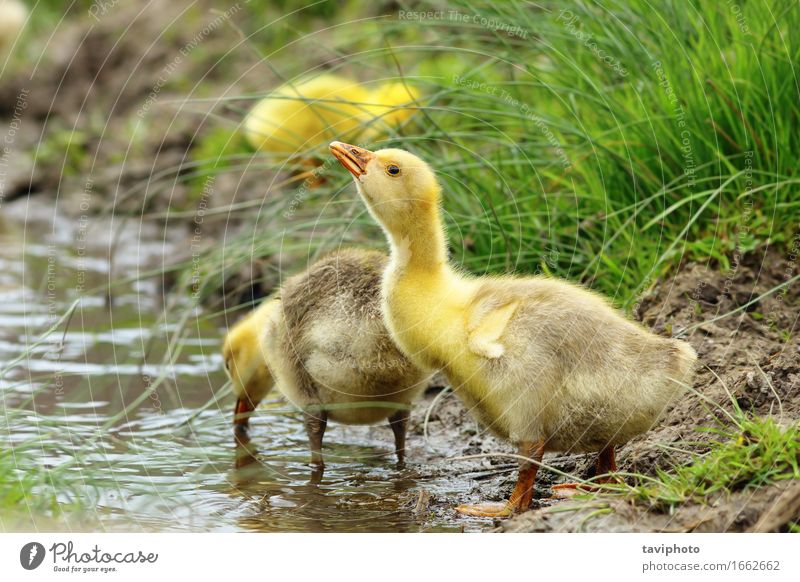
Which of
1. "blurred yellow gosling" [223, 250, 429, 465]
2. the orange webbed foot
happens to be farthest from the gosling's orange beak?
the orange webbed foot

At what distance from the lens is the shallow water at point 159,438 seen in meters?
3.73

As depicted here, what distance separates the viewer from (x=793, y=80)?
4.68 m

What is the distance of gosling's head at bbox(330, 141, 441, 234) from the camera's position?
12.1ft

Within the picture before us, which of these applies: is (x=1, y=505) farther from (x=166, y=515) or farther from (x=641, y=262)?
(x=641, y=262)

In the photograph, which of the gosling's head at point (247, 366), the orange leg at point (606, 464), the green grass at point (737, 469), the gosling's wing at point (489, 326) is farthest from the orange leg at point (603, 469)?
the gosling's head at point (247, 366)

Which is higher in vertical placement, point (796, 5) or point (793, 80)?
point (796, 5)

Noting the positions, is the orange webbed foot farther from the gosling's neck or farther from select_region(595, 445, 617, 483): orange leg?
the gosling's neck

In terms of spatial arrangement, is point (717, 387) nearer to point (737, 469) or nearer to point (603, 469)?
point (603, 469)

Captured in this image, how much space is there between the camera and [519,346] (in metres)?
3.47

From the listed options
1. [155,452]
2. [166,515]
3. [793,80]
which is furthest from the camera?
[793,80]

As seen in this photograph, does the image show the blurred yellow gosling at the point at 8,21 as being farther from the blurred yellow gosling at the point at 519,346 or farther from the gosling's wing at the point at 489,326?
the gosling's wing at the point at 489,326

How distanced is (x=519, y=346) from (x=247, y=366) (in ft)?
5.59
